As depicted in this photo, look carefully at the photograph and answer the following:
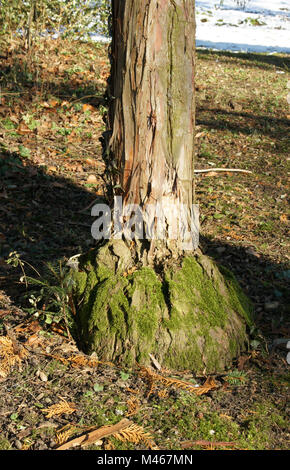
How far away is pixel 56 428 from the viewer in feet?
8.02

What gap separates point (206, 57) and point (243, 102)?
4015 mm

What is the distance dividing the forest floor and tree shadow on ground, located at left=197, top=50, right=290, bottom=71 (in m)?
2.18

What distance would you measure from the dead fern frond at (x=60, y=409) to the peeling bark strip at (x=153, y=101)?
126cm

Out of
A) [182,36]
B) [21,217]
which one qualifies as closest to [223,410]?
[182,36]

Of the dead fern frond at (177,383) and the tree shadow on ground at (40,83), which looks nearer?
the dead fern frond at (177,383)

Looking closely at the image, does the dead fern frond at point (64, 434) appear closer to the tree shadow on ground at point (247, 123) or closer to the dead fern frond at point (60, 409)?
the dead fern frond at point (60, 409)

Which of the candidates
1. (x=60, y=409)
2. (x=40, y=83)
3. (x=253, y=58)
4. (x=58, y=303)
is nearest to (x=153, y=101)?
(x=58, y=303)

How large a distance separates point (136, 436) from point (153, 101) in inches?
75.8

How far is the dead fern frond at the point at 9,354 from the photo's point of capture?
2.84 m

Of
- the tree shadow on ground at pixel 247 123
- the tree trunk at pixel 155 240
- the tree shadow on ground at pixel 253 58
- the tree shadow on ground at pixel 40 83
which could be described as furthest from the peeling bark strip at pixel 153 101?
the tree shadow on ground at pixel 253 58

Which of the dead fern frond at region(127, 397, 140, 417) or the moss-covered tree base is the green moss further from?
the dead fern frond at region(127, 397, 140, 417)

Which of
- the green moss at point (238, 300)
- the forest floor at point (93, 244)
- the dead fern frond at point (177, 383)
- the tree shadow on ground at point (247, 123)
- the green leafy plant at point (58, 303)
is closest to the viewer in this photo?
the forest floor at point (93, 244)

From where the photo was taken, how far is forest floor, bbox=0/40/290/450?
2525mm

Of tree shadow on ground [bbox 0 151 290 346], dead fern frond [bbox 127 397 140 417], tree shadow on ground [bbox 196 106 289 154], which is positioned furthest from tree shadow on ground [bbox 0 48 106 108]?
dead fern frond [bbox 127 397 140 417]
